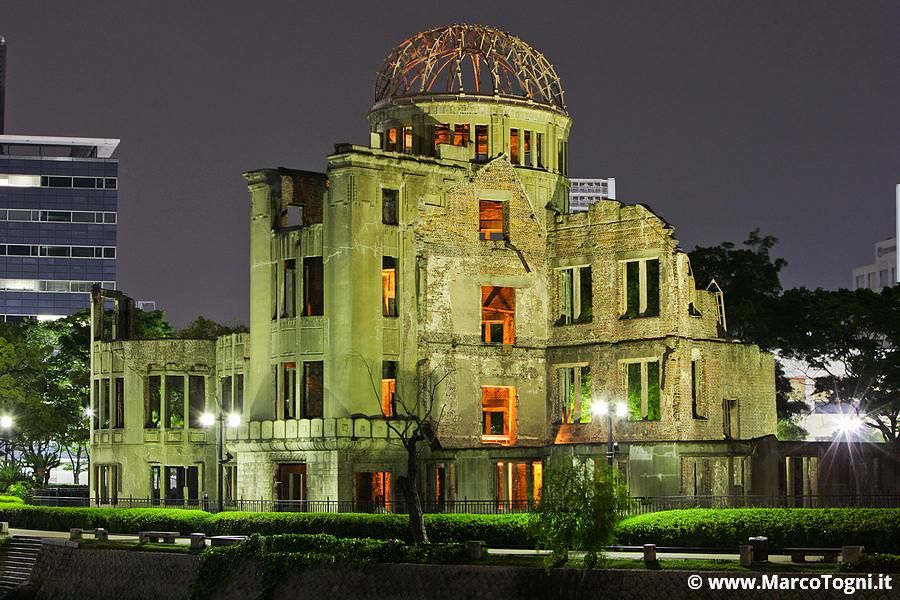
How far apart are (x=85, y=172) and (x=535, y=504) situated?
155218mm

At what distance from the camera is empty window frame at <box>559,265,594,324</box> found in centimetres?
6900

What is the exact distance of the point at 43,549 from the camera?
179 ft

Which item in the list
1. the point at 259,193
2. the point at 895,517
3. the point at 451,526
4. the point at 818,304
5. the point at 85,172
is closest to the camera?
the point at 895,517

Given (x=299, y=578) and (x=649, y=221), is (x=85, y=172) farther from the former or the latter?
(x=299, y=578)

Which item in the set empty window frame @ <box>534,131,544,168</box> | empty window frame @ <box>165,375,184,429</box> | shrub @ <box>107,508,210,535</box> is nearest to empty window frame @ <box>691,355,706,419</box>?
empty window frame @ <box>534,131,544,168</box>

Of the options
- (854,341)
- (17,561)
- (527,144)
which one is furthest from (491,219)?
(17,561)

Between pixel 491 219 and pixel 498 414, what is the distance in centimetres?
850

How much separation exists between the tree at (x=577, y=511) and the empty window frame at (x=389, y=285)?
26.4 m

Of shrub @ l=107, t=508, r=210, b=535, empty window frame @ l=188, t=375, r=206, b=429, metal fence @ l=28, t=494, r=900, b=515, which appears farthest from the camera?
empty window frame @ l=188, t=375, r=206, b=429

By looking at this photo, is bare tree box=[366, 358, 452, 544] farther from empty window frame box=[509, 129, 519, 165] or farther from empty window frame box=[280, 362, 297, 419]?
empty window frame box=[509, 129, 519, 165]

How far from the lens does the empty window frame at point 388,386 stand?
2596 inches

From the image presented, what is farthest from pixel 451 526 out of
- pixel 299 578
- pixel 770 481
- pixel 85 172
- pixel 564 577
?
pixel 85 172

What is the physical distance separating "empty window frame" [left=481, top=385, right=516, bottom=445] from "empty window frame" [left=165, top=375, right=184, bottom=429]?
14.7 meters

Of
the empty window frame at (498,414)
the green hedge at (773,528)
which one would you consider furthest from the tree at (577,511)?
the empty window frame at (498,414)
